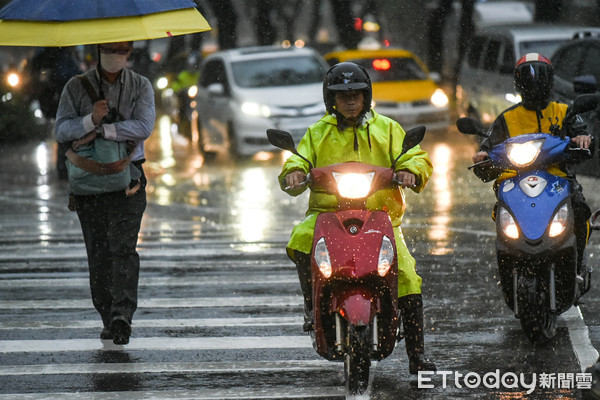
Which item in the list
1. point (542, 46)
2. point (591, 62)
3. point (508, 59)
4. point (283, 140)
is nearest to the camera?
point (283, 140)

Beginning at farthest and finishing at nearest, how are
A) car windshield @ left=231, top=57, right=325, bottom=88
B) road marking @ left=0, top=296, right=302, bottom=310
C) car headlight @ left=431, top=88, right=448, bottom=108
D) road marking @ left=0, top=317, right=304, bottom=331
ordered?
car headlight @ left=431, top=88, right=448, bottom=108 < car windshield @ left=231, top=57, right=325, bottom=88 < road marking @ left=0, top=296, right=302, bottom=310 < road marking @ left=0, top=317, right=304, bottom=331

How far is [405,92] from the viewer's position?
23.1m

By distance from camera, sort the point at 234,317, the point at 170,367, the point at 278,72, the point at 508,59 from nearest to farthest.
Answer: the point at 170,367
the point at 234,317
the point at 508,59
the point at 278,72

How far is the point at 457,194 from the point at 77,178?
8.04 meters

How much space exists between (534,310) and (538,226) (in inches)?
18.7

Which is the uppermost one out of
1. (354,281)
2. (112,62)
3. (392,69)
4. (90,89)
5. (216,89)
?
(112,62)

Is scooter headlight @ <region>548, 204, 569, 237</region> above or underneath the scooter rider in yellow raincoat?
underneath

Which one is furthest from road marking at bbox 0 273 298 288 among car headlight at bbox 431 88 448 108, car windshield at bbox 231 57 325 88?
car headlight at bbox 431 88 448 108

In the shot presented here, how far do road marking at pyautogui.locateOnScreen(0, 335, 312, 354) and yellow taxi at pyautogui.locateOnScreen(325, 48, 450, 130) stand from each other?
14682 millimetres

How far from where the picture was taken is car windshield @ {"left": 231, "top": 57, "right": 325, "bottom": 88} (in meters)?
20.8

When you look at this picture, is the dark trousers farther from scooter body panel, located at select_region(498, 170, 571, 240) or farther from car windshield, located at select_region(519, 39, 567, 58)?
car windshield, located at select_region(519, 39, 567, 58)

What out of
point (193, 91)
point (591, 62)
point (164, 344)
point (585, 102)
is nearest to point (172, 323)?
point (164, 344)

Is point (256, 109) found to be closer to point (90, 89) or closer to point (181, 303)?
point (181, 303)

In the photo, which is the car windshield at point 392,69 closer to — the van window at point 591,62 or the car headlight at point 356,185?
the van window at point 591,62
